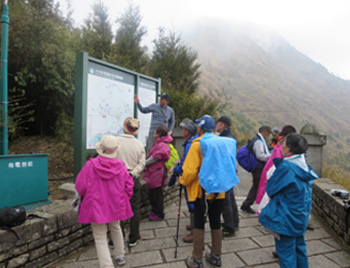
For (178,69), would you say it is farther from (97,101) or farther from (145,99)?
(97,101)

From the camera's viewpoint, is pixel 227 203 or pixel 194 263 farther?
pixel 227 203

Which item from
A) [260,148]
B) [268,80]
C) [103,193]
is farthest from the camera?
[268,80]

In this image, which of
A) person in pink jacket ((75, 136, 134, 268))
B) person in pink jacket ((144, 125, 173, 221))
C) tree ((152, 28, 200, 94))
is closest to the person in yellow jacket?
person in pink jacket ((75, 136, 134, 268))

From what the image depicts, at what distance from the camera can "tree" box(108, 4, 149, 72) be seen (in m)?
12.6

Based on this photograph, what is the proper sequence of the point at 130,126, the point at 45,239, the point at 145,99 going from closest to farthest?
the point at 45,239
the point at 130,126
the point at 145,99

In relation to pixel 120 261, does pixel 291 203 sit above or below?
above

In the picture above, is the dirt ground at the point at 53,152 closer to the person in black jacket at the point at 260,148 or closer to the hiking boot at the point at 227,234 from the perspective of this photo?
the hiking boot at the point at 227,234

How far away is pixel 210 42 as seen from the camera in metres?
124

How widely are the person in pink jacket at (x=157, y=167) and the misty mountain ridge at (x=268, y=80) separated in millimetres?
31353

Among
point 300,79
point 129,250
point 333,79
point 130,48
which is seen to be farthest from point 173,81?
point 333,79

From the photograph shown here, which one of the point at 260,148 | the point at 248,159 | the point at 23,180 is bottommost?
the point at 23,180

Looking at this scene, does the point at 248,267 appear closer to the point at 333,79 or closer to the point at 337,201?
the point at 337,201

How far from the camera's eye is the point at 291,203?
8.33 feet

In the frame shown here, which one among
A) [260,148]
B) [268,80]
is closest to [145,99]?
[260,148]
